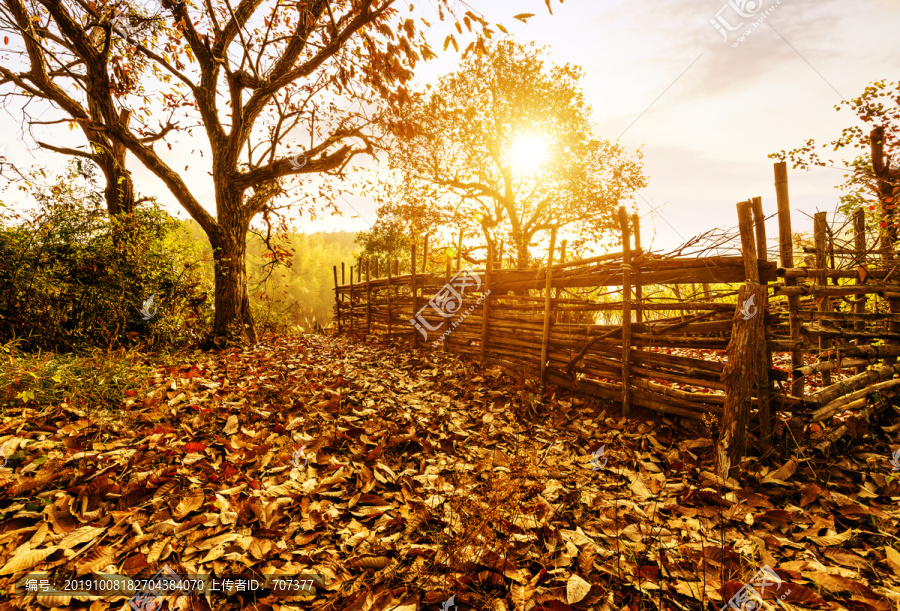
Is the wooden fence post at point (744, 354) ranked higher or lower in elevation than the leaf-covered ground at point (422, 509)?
higher

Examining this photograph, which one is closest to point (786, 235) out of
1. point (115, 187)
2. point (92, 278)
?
point (92, 278)

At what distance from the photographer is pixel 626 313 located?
145 inches

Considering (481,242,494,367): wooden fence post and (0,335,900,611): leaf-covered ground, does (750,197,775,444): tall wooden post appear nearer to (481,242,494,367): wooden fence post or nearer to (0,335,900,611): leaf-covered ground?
(0,335,900,611): leaf-covered ground

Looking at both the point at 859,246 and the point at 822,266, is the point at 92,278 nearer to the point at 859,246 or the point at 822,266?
the point at 822,266

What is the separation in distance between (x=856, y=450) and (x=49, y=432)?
20.8 ft

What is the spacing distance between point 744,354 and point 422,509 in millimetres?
2738

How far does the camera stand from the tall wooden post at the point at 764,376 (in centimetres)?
281

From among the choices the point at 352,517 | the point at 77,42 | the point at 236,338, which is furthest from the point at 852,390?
the point at 77,42

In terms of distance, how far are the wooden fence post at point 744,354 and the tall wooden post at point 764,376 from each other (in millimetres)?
31

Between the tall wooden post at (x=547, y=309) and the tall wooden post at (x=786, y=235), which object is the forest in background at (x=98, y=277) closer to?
the tall wooden post at (x=547, y=309)

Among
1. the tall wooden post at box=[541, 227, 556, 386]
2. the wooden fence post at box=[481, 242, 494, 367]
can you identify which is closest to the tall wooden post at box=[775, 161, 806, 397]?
the tall wooden post at box=[541, 227, 556, 386]

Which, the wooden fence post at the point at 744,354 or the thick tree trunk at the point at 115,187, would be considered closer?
the wooden fence post at the point at 744,354

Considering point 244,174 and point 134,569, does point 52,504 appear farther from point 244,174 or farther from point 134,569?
point 244,174

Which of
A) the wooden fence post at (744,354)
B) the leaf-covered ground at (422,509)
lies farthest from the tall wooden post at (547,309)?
the wooden fence post at (744,354)
